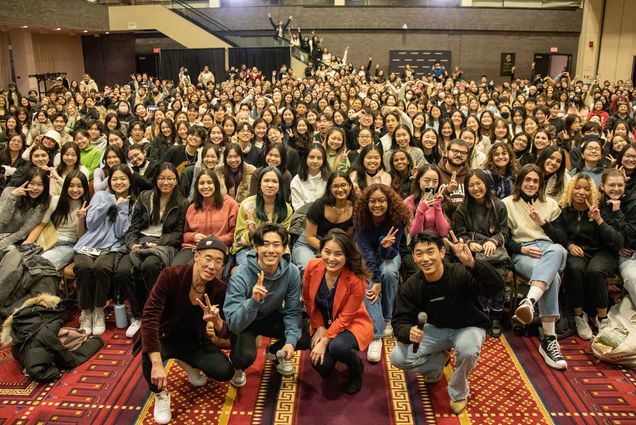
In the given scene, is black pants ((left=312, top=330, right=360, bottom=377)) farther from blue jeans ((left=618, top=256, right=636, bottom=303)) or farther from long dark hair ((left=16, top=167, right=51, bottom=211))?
long dark hair ((left=16, top=167, right=51, bottom=211))

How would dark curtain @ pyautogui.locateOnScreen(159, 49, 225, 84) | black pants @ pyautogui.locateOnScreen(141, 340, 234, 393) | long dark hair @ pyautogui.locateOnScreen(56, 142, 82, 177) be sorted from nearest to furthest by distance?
black pants @ pyautogui.locateOnScreen(141, 340, 234, 393) → long dark hair @ pyautogui.locateOnScreen(56, 142, 82, 177) → dark curtain @ pyautogui.locateOnScreen(159, 49, 225, 84)

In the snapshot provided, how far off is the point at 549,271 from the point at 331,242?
5.60 ft

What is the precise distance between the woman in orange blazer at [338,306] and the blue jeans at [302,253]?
0.68 metres

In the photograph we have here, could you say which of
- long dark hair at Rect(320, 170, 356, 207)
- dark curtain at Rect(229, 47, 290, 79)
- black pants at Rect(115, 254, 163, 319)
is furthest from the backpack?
dark curtain at Rect(229, 47, 290, 79)

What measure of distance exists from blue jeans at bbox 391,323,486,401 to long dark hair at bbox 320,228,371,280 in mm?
518

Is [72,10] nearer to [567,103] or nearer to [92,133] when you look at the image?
[92,133]

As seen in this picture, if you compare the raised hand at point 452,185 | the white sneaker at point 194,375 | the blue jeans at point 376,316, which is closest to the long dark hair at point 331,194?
the blue jeans at point 376,316

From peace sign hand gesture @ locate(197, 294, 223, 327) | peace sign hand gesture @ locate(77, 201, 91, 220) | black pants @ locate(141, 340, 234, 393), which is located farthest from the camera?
peace sign hand gesture @ locate(77, 201, 91, 220)

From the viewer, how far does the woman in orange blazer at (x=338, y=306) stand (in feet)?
10.7

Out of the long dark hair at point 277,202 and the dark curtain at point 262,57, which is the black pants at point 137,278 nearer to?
the long dark hair at point 277,202

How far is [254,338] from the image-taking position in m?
3.50

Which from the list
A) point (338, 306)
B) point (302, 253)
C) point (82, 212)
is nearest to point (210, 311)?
point (338, 306)

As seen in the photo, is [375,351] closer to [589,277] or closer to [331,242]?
[331,242]

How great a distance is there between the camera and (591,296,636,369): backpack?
3572mm
